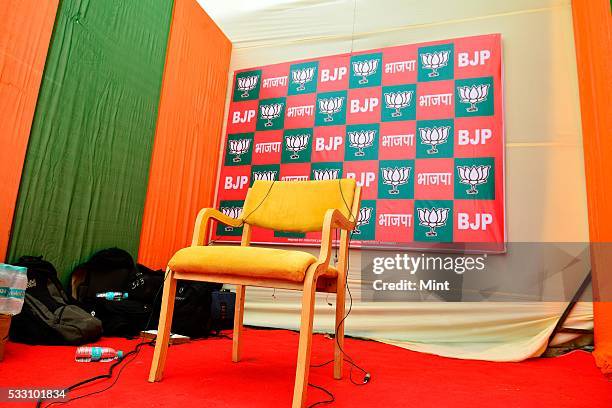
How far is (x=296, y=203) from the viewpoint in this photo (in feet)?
5.43

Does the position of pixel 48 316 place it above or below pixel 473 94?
below

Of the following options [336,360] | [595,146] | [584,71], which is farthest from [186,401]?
[584,71]

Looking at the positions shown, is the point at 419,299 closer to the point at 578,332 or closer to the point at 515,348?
the point at 515,348

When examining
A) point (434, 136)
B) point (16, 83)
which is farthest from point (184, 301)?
point (434, 136)

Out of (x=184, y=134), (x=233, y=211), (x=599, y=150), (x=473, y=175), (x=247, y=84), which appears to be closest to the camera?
(x=599, y=150)

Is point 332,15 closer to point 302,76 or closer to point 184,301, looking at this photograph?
point 302,76

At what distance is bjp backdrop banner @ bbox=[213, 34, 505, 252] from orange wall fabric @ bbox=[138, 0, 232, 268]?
0.60 feet

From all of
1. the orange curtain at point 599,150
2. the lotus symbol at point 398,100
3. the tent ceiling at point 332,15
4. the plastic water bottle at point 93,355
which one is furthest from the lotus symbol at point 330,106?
the plastic water bottle at point 93,355

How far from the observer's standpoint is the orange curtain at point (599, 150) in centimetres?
191

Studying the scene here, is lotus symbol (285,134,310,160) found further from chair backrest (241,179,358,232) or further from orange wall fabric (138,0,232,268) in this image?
chair backrest (241,179,358,232)

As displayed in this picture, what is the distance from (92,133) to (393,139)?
185 centimetres

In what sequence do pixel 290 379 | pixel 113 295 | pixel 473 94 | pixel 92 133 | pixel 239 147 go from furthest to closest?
pixel 239 147
pixel 473 94
pixel 92 133
pixel 113 295
pixel 290 379

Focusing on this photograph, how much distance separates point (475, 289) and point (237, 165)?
1890 millimetres

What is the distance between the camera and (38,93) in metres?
1.96
